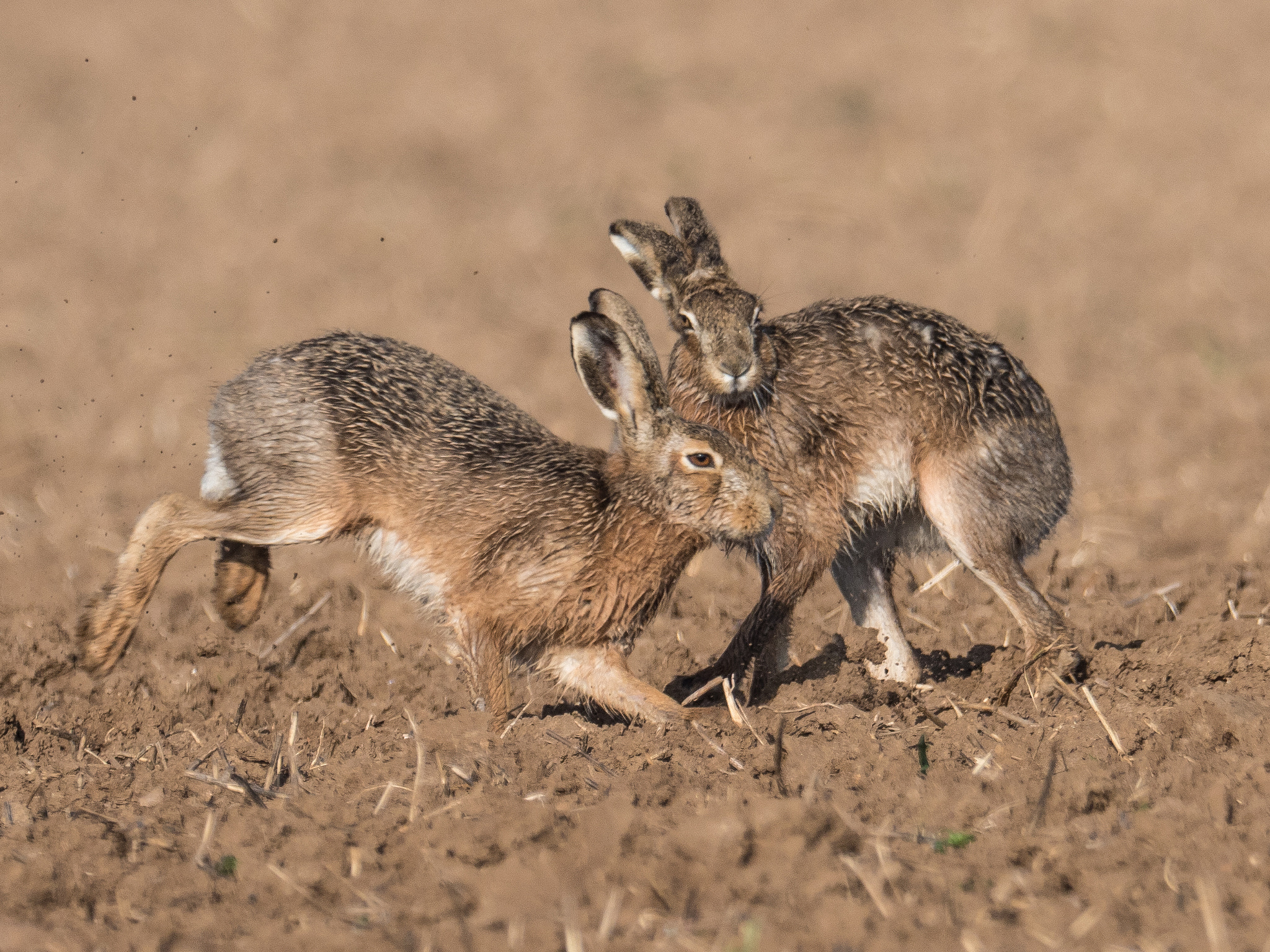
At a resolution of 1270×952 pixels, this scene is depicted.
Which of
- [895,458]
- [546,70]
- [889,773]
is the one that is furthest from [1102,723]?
[546,70]

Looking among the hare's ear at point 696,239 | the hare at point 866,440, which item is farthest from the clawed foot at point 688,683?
the hare's ear at point 696,239

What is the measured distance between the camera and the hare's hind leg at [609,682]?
5.60m

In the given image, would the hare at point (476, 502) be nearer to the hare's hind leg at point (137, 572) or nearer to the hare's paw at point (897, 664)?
the hare's hind leg at point (137, 572)

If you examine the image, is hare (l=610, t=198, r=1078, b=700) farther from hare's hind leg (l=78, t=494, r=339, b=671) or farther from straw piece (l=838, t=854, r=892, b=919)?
straw piece (l=838, t=854, r=892, b=919)

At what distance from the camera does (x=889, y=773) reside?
4613mm

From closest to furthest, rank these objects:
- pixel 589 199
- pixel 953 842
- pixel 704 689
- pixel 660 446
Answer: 1. pixel 953 842
2. pixel 704 689
3. pixel 660 446
4. pixel 589 199

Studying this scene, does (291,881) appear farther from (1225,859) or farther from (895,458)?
(895,458)

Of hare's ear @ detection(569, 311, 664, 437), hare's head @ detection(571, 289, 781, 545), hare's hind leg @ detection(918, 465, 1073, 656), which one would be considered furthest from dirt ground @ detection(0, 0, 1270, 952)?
hare's ear @ detection(569, 311, 664, 437)

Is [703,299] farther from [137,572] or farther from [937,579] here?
[137,572]

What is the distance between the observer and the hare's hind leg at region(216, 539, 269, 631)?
6.45 metres

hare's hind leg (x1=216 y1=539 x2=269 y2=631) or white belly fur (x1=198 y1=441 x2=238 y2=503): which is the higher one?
white belly fur (x1=198 y1=441 x2=238 y2=503)

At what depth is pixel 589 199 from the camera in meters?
13.2

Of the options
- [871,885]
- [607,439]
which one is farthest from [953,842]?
[607,439]

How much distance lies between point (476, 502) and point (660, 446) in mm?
834
